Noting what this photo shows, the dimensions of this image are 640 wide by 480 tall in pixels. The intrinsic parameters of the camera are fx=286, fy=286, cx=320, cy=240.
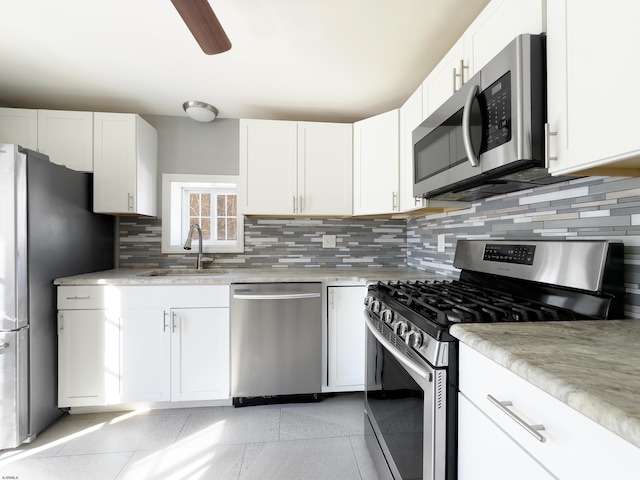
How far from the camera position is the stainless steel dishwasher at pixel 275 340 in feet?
6.35

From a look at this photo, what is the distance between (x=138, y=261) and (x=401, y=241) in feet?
7.73

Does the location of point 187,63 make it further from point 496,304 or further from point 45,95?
point 496,304

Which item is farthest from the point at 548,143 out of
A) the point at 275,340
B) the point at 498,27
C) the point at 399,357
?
the point at 275,340

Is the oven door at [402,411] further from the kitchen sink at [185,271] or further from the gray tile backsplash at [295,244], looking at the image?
the kitchen sink at [185,271]

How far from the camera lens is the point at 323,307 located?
2.03m

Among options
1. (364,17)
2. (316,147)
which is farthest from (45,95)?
(364,17)

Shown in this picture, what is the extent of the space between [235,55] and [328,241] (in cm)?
154

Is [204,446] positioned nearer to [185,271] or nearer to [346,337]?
[346,337]

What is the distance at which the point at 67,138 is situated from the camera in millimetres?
2131

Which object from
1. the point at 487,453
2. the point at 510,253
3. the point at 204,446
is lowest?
the point at 204,446

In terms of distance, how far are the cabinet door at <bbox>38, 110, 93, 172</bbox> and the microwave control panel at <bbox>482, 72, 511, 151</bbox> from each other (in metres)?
2.59

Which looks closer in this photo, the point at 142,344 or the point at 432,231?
the point at 142,344

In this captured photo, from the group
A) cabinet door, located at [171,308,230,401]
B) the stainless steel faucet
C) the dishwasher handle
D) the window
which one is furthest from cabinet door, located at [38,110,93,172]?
the dishwasher handle

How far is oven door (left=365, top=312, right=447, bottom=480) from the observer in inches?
34.6
